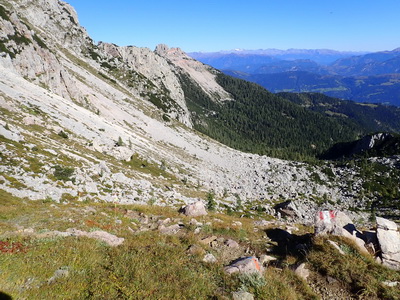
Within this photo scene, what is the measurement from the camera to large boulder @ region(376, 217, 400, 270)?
11.3m

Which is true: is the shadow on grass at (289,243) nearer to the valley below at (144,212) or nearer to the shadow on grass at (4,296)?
the valley below at (144,212)

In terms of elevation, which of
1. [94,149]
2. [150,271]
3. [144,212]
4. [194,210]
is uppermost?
[150,271]

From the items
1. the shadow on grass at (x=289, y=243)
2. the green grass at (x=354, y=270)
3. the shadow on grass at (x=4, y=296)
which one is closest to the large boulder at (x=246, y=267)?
the green grass at (x=354, y=270)

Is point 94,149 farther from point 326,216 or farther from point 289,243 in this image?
point 326,216

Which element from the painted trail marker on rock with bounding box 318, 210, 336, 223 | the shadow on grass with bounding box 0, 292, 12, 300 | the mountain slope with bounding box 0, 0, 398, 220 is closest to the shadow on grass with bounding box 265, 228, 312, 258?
the painted trail marker on rock with bounding box 318, 210, 336, 223

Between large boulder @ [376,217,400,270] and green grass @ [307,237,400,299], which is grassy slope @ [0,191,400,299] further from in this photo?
large boulder @ [376,217,400,270]

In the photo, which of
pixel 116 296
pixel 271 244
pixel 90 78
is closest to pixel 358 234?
pixel 271 244

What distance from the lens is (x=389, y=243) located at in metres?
12.0

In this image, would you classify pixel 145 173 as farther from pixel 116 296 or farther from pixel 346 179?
pixel 346 179

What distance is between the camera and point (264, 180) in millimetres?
82562

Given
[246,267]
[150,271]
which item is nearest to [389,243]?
[246,267]

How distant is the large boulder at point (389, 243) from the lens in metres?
11.3

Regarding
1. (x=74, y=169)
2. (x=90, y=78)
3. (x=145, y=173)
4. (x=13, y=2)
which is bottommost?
(x=145, y=173)

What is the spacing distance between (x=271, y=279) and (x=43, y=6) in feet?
560
